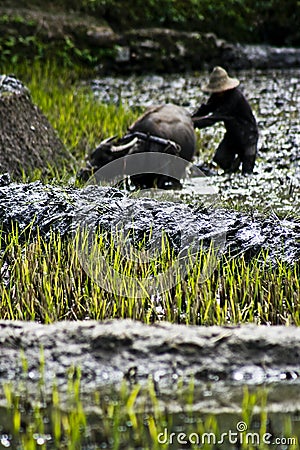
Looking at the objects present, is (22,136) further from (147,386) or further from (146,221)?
(147,386)

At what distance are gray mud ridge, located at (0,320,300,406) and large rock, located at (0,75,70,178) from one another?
3.17 meters

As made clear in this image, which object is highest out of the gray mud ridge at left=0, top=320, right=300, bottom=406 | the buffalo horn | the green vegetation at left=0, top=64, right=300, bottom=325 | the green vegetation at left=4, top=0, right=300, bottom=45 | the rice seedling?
the green vegetation at left=4, top=0, right=300, bottom=45

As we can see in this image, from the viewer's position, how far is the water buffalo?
222 inches

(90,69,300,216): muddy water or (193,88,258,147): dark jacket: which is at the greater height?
(193,88,258,147): dark jacket

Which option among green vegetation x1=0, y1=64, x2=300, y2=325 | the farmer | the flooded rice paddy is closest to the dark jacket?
the farmer

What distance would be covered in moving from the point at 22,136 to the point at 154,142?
988mm

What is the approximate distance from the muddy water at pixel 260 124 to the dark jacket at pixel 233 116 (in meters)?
0.30

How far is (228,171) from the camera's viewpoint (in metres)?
6.25

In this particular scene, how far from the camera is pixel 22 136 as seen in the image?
5875 mm

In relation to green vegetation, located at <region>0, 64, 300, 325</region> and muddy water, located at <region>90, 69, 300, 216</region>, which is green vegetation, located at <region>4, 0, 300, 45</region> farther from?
green vegetation, located at <region>0, 64, 300, 325</region>

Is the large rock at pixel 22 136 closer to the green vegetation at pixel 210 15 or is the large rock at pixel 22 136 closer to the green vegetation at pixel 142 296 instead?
the green vegetation at pixel 142 296

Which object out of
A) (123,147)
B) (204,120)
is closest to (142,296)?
(123,147)

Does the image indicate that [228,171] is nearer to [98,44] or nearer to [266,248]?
[266,248]

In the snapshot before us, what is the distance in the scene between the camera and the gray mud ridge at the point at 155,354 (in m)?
2.32
